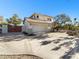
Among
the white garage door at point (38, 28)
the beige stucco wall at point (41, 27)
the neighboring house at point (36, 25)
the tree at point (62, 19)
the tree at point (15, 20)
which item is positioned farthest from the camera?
the tree at point (15, 20)

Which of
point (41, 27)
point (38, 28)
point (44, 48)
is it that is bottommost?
point (44, 48)

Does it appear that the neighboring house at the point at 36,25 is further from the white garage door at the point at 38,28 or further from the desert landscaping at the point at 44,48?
the desert landscaping at the point at 44,48

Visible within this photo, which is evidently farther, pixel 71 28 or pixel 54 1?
pixel 71 28

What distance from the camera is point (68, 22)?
3194 cm

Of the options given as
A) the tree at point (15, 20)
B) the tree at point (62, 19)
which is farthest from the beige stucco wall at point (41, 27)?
the tree at point (15, 20)

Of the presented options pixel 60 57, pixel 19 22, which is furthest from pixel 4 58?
pixel 19 22

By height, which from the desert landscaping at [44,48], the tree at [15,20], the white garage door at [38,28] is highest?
the tree at [15,20]

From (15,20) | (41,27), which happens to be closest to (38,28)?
(41,27)

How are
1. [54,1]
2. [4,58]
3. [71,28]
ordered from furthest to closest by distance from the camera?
1. [71,28]
2. [54,1]
3. [4,58]

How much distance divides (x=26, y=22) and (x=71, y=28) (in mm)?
11843

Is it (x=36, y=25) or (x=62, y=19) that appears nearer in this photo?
Result: (x=36, y=25)

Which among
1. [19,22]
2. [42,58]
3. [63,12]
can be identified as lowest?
[42,58]

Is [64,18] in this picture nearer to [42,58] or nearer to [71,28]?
[71,28]

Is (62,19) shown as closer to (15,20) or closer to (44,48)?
(15,20)
